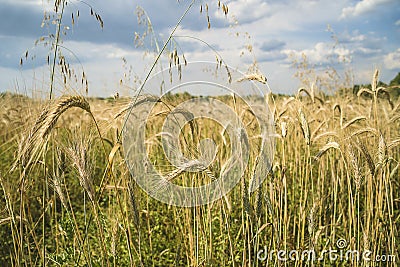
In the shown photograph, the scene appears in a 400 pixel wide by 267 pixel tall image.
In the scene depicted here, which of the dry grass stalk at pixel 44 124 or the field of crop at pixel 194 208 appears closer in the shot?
the dry grass stalk at pixel 44 124

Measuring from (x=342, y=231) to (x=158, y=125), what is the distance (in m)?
3.61

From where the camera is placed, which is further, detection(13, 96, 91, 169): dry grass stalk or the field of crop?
the field of crop

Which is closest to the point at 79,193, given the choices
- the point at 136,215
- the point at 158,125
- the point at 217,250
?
the point at 158,125

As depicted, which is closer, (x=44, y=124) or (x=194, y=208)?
(x=44, y=124)

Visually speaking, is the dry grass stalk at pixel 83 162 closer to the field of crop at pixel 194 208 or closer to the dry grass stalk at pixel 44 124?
the field of crop at pixel 194 208

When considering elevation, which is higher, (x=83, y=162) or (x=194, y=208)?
(x=83, y=162)

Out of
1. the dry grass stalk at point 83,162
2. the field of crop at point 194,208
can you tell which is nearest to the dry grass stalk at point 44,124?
the field of crop at point 194,208

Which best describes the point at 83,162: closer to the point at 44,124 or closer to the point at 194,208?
the point at 44,124

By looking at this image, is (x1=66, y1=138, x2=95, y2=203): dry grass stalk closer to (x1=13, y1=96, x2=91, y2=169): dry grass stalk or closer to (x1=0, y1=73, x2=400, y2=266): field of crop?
(x1=0, y1=73, x2=400, y2=266): field of crop

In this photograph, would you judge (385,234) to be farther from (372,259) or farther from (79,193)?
(79,193)

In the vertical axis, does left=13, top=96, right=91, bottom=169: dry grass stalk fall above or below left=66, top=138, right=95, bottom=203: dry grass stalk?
above

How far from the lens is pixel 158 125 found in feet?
19.3

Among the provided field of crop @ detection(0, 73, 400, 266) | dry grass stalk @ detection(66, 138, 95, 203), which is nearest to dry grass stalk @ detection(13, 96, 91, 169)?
field of crop @ detection(0, 73, 400, 266)

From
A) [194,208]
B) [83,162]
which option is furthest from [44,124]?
[194,208]
